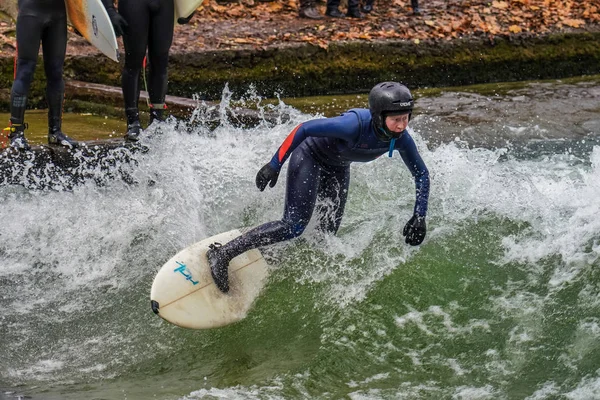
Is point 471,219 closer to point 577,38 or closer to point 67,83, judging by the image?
point 67,83

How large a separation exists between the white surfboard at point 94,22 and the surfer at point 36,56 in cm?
11

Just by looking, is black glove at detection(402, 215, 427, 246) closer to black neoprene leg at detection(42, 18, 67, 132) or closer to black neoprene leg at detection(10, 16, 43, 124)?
black neoprene leg at detection(42, 18, 67, 132)

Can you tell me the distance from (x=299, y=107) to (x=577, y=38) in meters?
4.60

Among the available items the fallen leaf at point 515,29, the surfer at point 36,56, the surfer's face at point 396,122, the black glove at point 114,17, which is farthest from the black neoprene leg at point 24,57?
the fallen leaf at point 515,29

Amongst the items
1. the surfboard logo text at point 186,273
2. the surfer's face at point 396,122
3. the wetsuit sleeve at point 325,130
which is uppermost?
the surfer's face at point 396,122

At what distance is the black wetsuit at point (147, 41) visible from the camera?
778 centimetres

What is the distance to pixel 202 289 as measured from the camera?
6.43m

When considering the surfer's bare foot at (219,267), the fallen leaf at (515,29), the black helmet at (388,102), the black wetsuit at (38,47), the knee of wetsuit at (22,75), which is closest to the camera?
the black helmet at (388,102)

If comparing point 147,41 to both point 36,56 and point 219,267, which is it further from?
point 219,267

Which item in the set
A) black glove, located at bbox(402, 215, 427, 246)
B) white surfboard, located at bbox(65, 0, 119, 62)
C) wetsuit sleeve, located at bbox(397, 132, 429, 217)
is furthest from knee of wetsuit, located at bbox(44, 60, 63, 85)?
black glove, located at bbox(402, 215, 427, 246)

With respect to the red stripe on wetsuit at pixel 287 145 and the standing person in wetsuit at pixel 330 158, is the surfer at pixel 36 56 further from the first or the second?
the red stripe on wetsuit at pixel 287 145

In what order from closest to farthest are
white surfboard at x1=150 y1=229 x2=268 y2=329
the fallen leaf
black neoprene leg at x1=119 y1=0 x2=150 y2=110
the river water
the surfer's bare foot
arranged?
the river water
white surfboard at x1=150 y1=229 x2=268 y2=329
the surfer's bare foot
black neoprene leg at x1=119 y1=0 x2=150 y2=110
the fallen leaf

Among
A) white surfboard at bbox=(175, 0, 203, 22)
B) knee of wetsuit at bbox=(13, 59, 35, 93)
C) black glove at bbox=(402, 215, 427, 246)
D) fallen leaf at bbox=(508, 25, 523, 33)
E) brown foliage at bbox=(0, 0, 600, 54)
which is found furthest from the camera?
fallen leaf at bbox=(508, 25, 523, 33)

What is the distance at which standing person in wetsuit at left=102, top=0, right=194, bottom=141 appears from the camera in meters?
7.77
